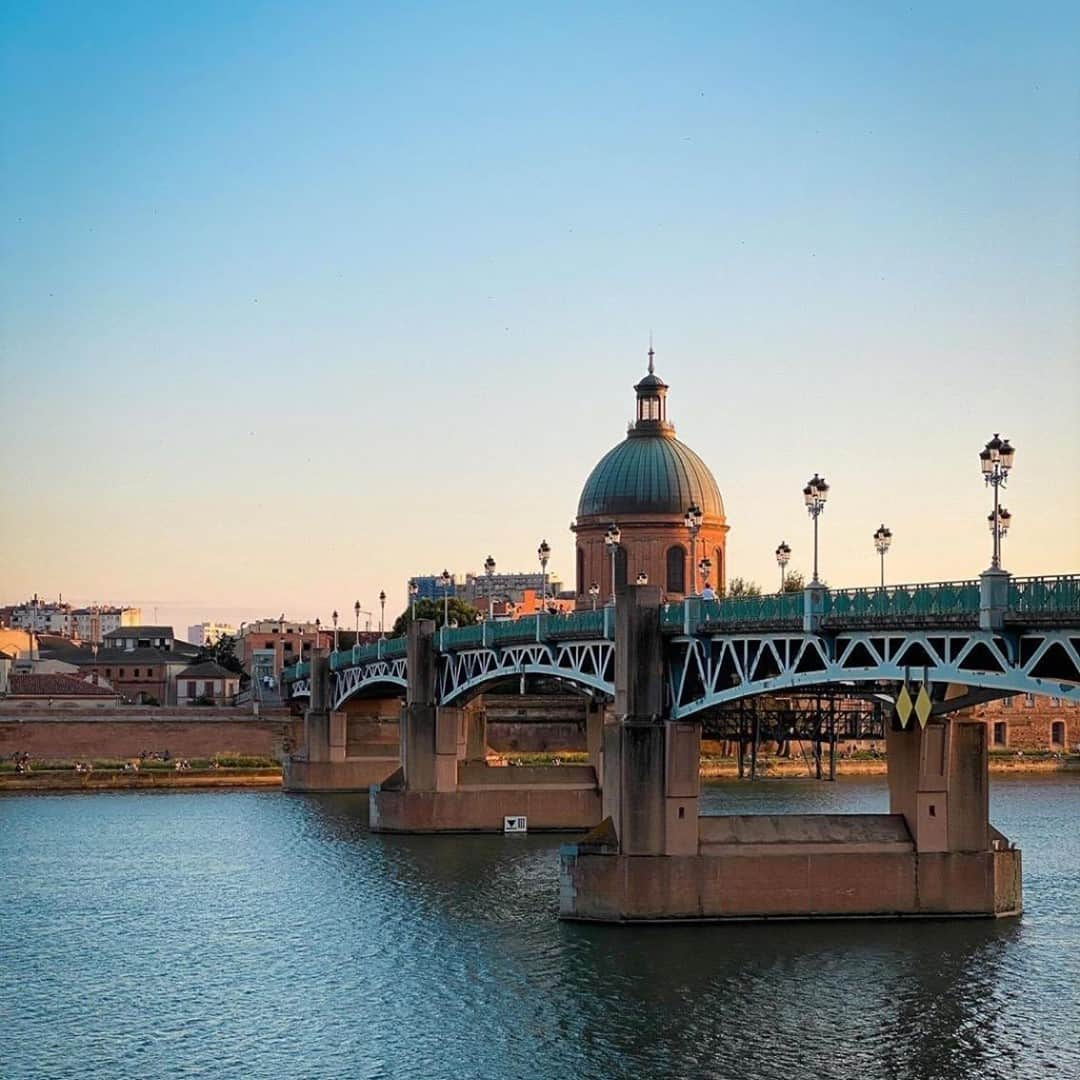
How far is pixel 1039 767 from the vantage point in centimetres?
11744

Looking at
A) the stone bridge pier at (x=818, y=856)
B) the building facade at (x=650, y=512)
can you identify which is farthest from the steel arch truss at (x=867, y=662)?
the building facade at (x=650, y=512)

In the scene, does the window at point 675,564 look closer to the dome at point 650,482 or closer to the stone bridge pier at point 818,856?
the dome at point 650,482

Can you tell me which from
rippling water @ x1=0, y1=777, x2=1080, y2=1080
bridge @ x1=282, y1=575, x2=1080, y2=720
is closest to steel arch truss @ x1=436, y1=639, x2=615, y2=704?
bridge @ x1=282, y1=575, x2=1080, y2=720

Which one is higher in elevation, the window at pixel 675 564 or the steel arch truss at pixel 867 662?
the window at pixel 675 564

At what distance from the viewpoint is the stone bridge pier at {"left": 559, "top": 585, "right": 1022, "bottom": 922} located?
168 ft

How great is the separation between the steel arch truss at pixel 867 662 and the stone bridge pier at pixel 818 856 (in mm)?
2208

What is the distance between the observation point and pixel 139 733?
115125mm

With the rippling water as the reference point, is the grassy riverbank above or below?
above

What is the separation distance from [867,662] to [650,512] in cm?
6698

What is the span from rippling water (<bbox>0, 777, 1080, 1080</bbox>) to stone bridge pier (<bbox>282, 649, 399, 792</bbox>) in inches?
1303

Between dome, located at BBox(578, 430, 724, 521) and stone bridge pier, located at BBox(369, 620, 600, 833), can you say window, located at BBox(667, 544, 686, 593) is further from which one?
stone bridge pier, located at BBox(369, 620, 600, 833)

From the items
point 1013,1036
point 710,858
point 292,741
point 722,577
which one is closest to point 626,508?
point 722,577

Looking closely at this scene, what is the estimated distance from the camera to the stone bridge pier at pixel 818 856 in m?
51.3

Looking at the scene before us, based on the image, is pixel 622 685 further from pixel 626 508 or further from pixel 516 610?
pixel 516 610
